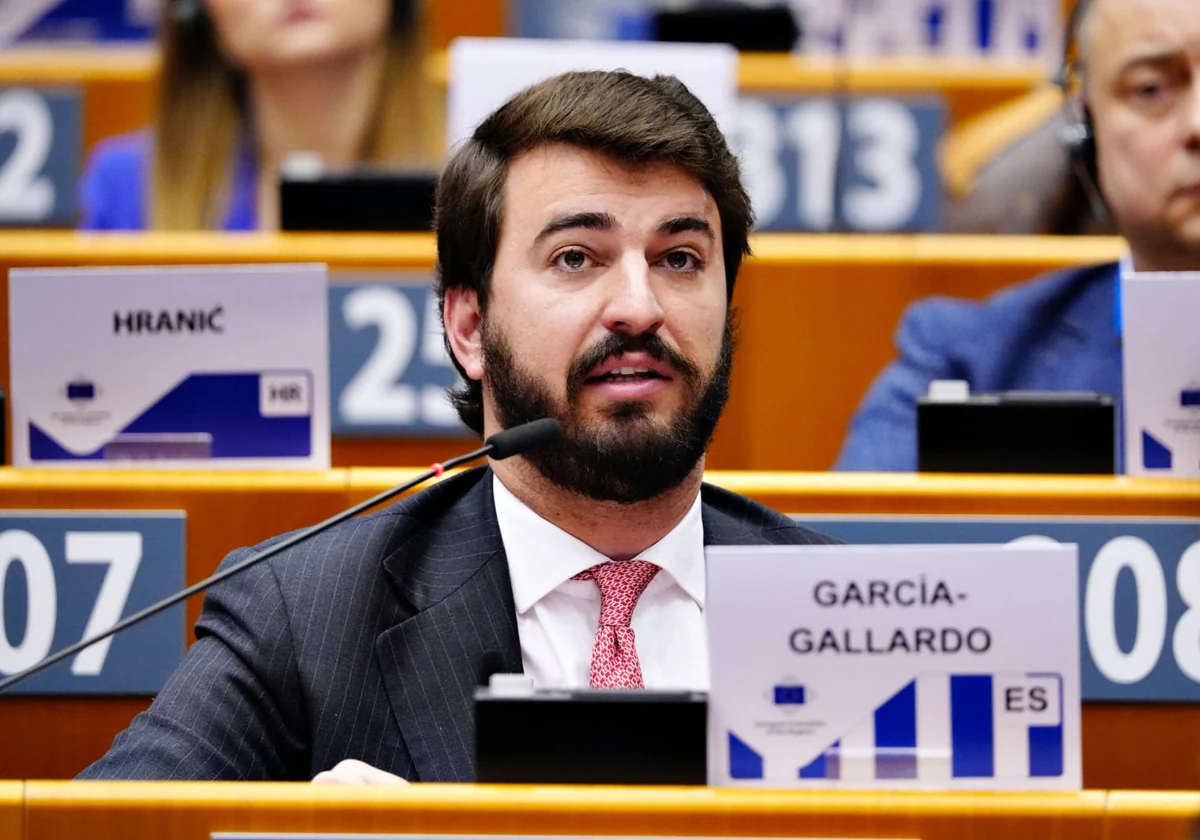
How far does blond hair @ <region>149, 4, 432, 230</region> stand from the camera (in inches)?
149

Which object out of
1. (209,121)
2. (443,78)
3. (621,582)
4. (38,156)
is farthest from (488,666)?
(38,156)

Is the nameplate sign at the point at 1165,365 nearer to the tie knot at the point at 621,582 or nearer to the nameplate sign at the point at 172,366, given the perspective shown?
the tie knot at the point at 621,582

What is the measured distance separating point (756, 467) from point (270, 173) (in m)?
1.49

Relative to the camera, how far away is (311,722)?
1862 mm

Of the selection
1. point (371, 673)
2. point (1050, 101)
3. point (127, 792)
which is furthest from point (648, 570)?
point (1050, 101)

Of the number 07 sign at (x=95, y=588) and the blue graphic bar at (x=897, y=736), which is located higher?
the number 07 sign at (x=95, y=588)

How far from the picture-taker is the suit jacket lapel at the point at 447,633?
1.83 metres

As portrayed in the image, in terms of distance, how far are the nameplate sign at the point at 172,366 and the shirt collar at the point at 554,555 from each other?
318 millimetres

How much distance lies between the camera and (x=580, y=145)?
197 cm

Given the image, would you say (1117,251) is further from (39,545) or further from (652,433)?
(39,545)

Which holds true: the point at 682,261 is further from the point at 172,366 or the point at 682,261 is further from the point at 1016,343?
the point at 1016,343

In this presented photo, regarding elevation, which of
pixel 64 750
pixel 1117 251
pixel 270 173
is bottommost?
pixel 64 750

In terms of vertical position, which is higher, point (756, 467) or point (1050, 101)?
point (1050, 101)

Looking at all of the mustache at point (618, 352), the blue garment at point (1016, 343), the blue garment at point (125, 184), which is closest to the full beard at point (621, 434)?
the mustache at point (618, 352)
